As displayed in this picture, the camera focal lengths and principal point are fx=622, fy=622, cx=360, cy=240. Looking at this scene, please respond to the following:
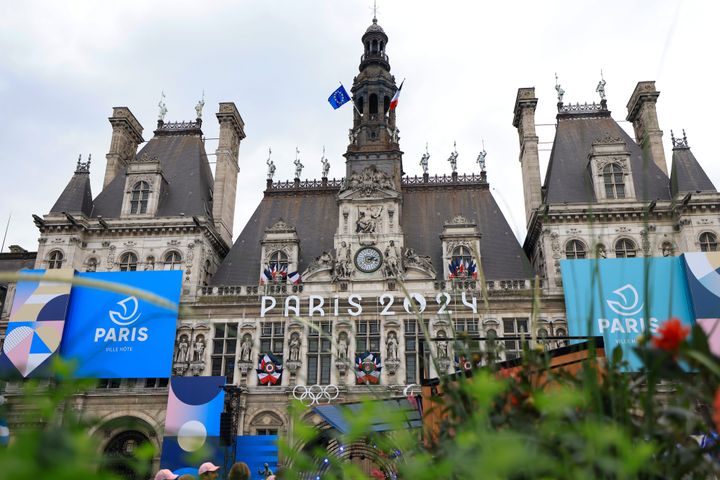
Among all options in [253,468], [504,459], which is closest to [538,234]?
[253,468]

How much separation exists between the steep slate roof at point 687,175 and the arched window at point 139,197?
91.3 ft

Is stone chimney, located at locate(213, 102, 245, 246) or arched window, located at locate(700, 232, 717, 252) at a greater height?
stone chimney, located at locate(213, 102, 245, 246)

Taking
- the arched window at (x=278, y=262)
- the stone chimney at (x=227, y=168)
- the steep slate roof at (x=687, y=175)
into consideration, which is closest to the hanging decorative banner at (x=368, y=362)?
the arched window at (x=278, y=262)

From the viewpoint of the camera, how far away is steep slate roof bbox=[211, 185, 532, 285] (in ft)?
107

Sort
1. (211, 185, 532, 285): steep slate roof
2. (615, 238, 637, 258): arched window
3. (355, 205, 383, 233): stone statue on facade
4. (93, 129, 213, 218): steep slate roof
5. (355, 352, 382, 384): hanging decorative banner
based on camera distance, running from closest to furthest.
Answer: (355, 352, 382, 384): hanging decorative banner
(615, 238, 637, 258): arched window
(355, 205, 383, 233): stone statue on facade
(211, 185, 532, 285): steep slate roof
(93, 129, 213, 218): steep slate roof

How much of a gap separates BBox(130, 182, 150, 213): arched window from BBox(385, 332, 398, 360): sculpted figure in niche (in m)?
15.3

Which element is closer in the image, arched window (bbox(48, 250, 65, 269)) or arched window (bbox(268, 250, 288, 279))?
arched window (bbox(268, 250, 288, 279))

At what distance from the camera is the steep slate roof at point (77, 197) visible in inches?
1328

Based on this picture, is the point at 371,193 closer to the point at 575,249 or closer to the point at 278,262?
the point at 278,262

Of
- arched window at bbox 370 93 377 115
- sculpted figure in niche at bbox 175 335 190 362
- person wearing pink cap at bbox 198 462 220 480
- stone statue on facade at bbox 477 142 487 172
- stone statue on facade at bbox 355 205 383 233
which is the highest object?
arched window at bbox 370 93 377 115

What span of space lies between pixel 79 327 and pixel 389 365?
48.2ft

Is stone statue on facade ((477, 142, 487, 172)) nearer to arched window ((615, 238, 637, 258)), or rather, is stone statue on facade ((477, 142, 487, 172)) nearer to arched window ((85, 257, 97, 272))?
arched window ((615, 238, 637, 258))

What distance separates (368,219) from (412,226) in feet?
12.4

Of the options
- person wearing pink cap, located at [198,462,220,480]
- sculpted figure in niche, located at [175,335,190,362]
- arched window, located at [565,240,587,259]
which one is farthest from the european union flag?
person wearing pink cap, located at [198,462,220,480]
